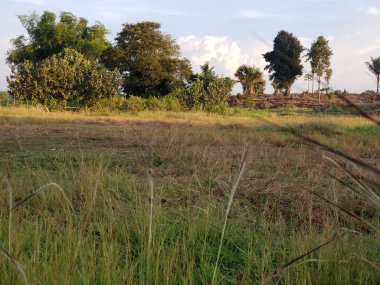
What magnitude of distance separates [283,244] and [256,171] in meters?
2.98

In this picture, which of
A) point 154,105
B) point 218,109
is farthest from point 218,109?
point 154,105

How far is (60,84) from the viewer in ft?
84.0

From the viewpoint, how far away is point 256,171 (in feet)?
17.6

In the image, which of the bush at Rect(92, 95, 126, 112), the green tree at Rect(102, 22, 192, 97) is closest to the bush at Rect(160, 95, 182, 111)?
the bush at Rect(92, 95, 126, 112)

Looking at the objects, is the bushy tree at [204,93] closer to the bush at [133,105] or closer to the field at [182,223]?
the bush at [133,105]

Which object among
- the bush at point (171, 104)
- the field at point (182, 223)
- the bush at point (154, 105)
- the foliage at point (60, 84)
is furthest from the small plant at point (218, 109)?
the field at point (182, 223)

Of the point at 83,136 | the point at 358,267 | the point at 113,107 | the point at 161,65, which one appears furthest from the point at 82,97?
the point at 358,267

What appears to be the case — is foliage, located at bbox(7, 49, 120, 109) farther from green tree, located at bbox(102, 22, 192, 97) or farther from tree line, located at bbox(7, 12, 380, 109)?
green tree, located at bbox(102, 22, 192, 97)

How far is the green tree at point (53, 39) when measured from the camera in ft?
133

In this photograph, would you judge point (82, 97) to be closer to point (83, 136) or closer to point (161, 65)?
point (161, 65)

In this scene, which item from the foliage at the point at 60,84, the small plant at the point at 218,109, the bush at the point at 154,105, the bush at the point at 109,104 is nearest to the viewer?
the foliage at the point at 60,84

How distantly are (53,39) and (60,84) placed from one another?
54.5 ft

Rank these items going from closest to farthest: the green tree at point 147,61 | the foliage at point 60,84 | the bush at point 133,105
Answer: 1. the foliage at point 60,84
2. the bush at point 133,105
3. the green tree at point 147,61

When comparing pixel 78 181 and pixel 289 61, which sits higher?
pixel 289 61
